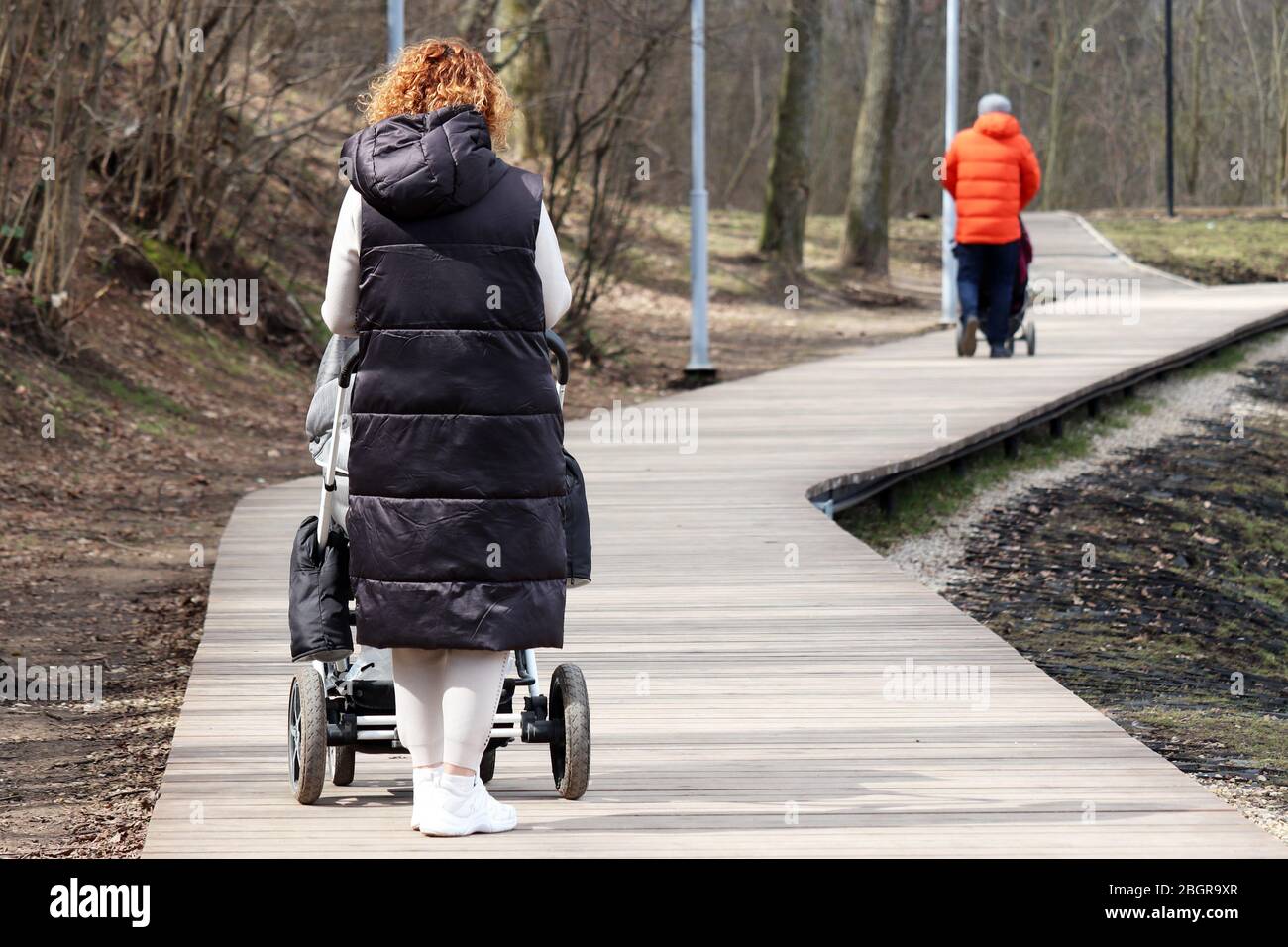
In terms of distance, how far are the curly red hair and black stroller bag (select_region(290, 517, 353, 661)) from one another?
1.03m

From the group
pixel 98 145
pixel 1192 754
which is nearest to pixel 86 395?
pixel 98 145

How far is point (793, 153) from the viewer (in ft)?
88.2

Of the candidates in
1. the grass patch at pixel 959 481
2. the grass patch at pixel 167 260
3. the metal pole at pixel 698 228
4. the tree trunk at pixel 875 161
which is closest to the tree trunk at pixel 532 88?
the metal pole at pixel 698 228

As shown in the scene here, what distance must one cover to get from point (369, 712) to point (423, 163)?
1413 mm

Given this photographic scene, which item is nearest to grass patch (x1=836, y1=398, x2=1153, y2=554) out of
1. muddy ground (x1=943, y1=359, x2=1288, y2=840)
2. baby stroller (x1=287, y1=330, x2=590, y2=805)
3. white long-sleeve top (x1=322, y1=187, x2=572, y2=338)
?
muddy ground (x1=943, y1=359, x2=1288, y2=840)

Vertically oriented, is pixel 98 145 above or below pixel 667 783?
above

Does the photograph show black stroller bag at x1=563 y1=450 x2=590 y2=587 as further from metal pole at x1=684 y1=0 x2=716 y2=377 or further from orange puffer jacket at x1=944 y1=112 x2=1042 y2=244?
metal pole at x1=684 y1=0 x2=716 y2=377

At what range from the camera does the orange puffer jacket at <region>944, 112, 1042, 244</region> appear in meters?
15.4

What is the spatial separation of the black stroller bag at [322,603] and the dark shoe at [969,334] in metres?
12.8

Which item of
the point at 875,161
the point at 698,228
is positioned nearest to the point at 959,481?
the point at 698,228

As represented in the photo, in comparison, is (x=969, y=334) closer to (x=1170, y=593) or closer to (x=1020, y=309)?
(x=1020, y=309)

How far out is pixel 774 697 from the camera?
611 cm

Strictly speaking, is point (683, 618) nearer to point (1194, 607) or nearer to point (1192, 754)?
point (1192, 754)
